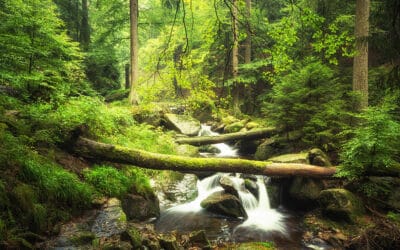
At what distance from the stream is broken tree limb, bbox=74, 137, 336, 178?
5.16ft

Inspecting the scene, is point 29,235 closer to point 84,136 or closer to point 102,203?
point 102,203

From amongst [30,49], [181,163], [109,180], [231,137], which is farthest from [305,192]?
[30,49]

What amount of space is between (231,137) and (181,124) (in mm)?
3287

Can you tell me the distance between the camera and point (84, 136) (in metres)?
8.20

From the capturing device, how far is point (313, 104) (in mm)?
11047

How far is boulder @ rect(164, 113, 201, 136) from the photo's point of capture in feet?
52.6

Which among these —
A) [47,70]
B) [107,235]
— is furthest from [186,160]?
[47,70]

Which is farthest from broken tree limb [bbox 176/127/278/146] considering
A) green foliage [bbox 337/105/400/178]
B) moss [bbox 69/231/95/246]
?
moss [bbox 69/231/95/246]

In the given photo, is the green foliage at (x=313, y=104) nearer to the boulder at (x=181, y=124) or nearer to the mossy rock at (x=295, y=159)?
the mossy rock at (x=295, y=159)

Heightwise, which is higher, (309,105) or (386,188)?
(309,105)

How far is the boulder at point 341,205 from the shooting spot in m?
7.85

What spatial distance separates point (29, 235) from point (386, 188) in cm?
873

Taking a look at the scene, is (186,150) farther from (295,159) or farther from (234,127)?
(295,159)

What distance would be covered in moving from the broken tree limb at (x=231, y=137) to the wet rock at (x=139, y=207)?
592 cm
